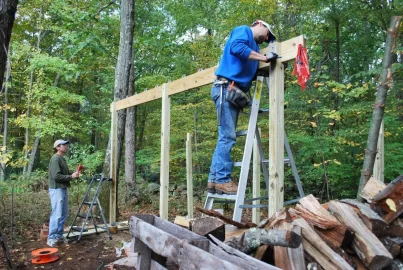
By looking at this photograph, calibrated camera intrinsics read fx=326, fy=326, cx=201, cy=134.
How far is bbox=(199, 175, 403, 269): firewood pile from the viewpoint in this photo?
1.88 metres

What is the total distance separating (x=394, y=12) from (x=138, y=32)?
7.97 m

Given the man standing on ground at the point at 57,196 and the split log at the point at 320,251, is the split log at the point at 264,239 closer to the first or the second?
the split log at the point at 320,251

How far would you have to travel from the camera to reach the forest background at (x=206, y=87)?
22.9ft

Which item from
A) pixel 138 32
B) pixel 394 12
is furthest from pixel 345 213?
pixel 138 32

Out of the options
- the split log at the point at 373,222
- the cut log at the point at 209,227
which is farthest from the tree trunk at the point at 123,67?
→ the split log at the point at 373,222

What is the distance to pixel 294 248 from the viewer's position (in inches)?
72.8

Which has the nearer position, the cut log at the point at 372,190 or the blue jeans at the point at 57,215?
the cut log at the point at 372,190

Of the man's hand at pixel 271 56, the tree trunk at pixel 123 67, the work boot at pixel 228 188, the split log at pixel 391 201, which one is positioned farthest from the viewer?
the tree trunk at pixel 123 67

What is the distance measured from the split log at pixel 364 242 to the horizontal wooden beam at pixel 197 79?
54.5 inches

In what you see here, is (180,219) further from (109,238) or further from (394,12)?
(394,12)

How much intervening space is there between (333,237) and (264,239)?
0.54 m

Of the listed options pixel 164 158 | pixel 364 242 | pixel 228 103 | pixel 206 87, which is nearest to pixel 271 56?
pixel 228 103

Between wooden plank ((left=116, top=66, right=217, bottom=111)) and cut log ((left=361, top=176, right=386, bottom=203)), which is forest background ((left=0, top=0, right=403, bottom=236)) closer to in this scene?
wooden plank ((left=116, top=66, right=217, bottom=111))

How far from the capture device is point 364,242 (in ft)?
6.54
